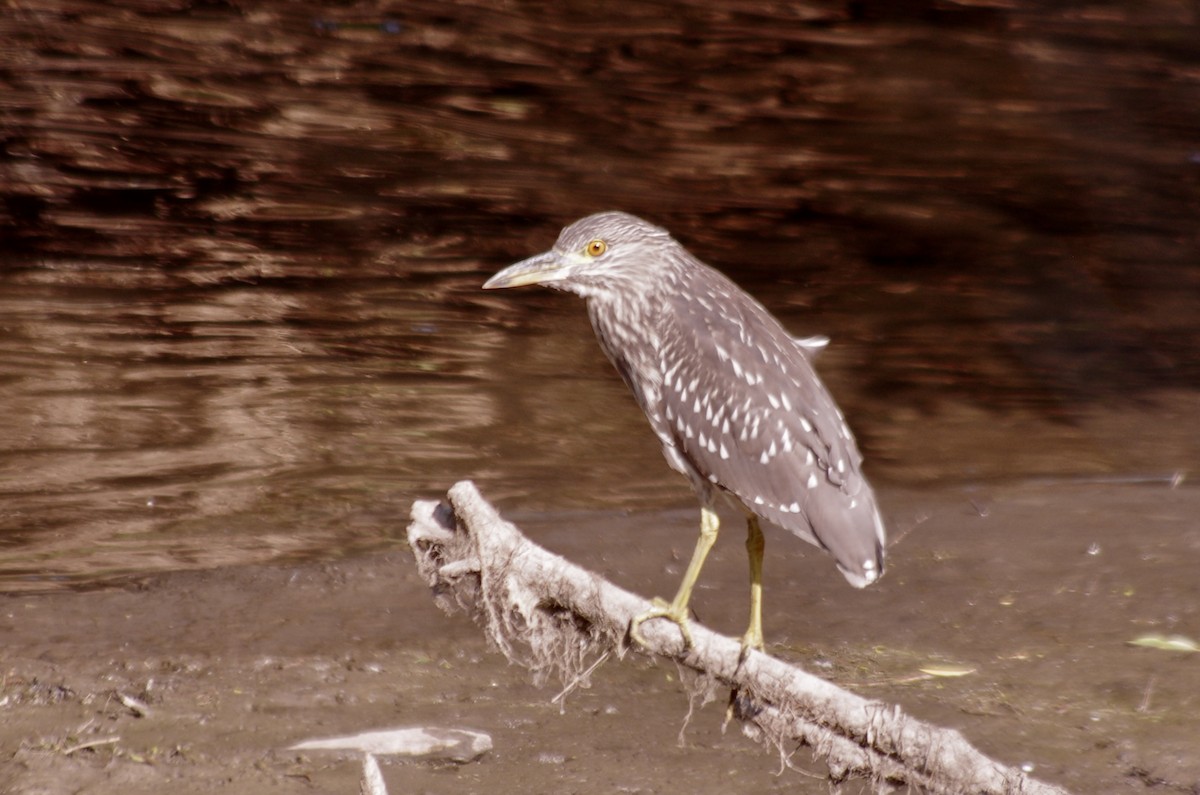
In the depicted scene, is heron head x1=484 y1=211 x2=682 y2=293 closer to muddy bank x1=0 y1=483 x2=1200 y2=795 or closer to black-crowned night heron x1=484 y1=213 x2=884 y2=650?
black-crowned night heron x1=484 y1=213 x2=884 y2=650

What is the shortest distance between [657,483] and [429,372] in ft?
4.16

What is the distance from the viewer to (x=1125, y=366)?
6.99 meters

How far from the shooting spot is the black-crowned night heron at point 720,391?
11.3 ft

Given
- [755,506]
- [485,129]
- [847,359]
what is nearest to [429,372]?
[485,129]

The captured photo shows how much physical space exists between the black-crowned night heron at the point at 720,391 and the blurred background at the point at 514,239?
2408 mm

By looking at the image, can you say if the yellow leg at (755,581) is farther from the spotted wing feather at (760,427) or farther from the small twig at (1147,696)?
the small twig at (1147,696)

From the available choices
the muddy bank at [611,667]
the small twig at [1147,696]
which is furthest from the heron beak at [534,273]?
the small twig at [1147,696]

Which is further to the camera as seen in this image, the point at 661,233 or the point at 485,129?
the point at 485,129

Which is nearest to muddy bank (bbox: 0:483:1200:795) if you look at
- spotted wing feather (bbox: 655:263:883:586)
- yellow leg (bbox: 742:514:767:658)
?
yellow leg (bbox: 742:514:767:658)

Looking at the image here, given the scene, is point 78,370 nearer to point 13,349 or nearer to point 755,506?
point 13,349

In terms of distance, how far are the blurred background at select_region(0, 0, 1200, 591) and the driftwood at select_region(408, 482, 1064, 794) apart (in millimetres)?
2581

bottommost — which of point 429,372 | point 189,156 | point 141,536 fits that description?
point 141,536

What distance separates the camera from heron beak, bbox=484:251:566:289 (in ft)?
12.0

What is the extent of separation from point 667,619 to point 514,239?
356 centimetres
